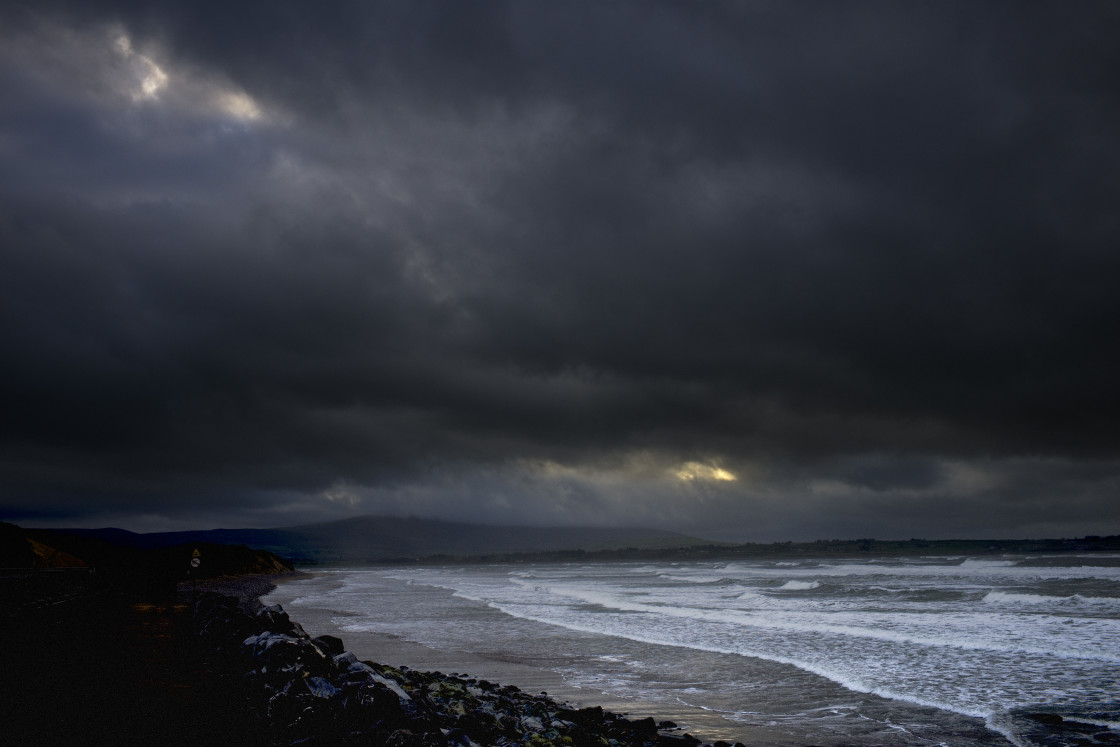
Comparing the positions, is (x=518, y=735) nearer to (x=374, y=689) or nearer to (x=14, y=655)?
(x=374, y=689)

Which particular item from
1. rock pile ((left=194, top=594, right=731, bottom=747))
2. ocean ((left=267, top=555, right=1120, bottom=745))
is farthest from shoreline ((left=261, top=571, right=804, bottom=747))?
rock pile ((left=194, top=594, right=731, bottom=747))

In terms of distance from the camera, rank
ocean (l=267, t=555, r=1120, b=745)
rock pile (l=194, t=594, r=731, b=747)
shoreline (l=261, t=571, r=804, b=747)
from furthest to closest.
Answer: ocean (l=267, t=555, r=1120, b=745) < shoreline (l=261, t=571, r=804, b=747) < rock pile (l=194, t=594, r=731, b=747)

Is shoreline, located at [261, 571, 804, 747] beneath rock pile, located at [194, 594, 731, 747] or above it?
beneath

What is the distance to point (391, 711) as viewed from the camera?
7.22 metres

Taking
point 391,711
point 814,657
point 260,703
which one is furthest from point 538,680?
point 391,711

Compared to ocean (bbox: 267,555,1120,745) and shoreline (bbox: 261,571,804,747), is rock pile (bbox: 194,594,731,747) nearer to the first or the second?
shoreline (bbox: 261,571,804,747)

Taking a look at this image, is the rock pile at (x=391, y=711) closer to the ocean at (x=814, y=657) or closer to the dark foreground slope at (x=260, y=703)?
the dark foreground slope at (x=260, y=703)

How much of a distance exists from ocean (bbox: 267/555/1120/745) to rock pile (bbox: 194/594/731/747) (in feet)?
5.15

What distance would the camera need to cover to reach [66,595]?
2859cm

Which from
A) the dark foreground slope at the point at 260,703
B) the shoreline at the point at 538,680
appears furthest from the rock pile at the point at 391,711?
the shoreline at the point at 538,680

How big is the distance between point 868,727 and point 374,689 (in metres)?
7.13

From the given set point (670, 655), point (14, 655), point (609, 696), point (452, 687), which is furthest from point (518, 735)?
point (14, 655)

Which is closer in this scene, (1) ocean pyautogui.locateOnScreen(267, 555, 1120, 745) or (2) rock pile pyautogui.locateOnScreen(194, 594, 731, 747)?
(2) rock pile pyautogui.locateOnScreen(194, 594, 731, 747)

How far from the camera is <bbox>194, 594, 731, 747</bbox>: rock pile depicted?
6910 millimetres
